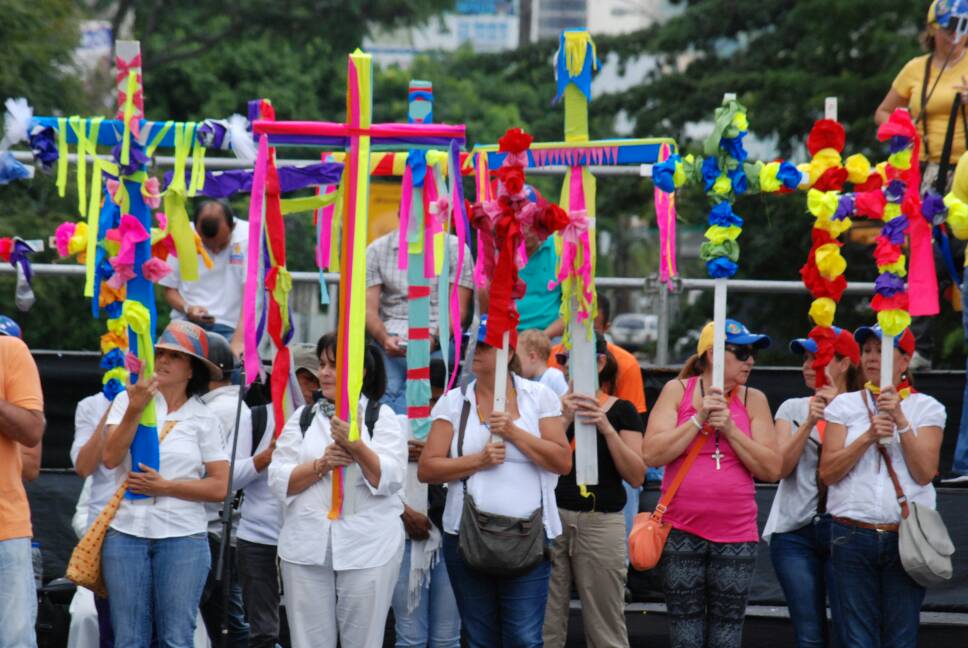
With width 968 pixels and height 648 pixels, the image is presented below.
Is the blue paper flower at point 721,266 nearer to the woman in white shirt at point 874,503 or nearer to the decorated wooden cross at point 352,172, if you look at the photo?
the woman in white shirt at point 874,503

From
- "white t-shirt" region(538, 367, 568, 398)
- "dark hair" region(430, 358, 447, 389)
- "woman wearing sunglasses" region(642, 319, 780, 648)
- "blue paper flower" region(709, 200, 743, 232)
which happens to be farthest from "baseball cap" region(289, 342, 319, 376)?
"blue paper flower" region(709, 200, 743, 232)

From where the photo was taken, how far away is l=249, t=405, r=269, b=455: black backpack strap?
277 inches

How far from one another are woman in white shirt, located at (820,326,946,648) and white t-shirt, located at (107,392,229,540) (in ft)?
8.21

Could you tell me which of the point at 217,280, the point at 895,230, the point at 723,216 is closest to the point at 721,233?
the point at 723,216

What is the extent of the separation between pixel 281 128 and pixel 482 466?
4.97ft

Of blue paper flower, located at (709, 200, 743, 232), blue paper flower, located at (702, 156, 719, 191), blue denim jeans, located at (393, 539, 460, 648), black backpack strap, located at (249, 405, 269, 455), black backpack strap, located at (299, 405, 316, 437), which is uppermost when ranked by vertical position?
blue paper flower, located at (702, 156, 719, 191)

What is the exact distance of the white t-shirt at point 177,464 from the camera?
20.0 feet

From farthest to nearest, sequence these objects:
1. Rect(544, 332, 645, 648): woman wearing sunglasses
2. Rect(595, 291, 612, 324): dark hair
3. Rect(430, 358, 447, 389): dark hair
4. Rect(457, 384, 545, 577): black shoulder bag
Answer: Rect(595, 291, 612, 324): dark hair, Rect(430, 358, 447, 389): dark hair, Rect(544, 332, 645, 648): woman wearing sunglasses, Rect(457, 384, 545, 577): black shoulder bag

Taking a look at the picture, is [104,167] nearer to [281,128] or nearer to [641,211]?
[281,128]

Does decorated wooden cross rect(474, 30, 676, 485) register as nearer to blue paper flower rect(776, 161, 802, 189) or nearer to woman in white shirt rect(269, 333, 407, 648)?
blue paper flower rect(776, 161, 802, 189)

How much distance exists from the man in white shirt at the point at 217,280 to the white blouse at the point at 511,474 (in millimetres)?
2116

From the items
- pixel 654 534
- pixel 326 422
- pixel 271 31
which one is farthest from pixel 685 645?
pixel 271 31

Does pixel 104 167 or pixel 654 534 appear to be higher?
pixel 104 167

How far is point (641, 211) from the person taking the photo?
15.2 m
